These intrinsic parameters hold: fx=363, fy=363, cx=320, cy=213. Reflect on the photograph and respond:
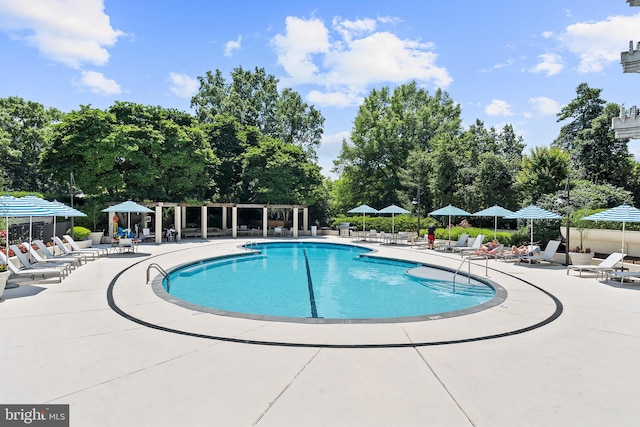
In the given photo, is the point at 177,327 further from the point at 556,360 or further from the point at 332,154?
the point at 332,154

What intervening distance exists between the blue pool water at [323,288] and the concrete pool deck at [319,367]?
201 cm

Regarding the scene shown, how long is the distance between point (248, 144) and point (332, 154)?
11.7 m

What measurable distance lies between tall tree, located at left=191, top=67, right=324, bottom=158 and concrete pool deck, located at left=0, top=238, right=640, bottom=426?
3503 cm

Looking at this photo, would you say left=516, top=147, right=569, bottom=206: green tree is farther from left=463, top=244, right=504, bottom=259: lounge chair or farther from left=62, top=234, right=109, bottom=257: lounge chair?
left=62, top=234, right=109, bottom=257: lounge chair

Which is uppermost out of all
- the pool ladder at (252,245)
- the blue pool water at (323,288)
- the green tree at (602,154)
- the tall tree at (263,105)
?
the tall tree at (263,105)

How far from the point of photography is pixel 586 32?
13.4 metres

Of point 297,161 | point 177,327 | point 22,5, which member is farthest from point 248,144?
point 177,327

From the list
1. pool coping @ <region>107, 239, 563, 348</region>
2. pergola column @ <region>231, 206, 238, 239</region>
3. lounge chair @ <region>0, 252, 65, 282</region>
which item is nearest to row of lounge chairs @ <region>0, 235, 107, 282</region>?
lounge chair @ <region>0, 252, 65, 282</region>

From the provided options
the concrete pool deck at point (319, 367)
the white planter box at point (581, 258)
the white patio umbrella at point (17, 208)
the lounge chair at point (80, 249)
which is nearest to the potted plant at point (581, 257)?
the white planter box at point (581, 258)

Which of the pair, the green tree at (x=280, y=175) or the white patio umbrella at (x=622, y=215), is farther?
the green tree at (x=280, y=175)

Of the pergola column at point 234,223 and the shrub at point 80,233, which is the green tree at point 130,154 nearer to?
the pergola column at point 234,223

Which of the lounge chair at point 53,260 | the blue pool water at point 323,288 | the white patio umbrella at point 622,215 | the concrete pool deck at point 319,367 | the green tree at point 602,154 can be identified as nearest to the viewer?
the concrete pool deck at point 319,367

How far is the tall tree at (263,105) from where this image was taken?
133ft

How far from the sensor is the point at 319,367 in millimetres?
4836
